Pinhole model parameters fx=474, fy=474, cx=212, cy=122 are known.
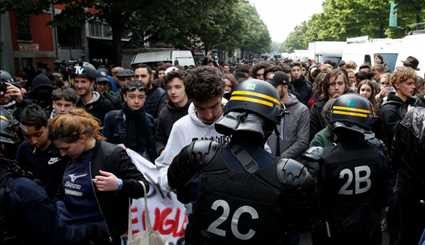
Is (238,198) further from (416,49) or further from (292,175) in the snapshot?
(416,49)

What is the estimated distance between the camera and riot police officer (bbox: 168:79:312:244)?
213cm

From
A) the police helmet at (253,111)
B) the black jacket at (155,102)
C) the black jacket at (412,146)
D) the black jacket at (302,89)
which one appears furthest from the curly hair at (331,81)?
the police helmet at (253,111)

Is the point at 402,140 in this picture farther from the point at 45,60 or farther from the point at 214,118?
the point at 45,60

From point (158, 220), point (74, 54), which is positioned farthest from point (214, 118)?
point (74, 54)

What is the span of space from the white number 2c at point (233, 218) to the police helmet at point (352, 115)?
1494 mm

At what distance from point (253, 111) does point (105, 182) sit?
1333mm

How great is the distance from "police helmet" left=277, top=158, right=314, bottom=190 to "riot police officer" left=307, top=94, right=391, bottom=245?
1.17 metres

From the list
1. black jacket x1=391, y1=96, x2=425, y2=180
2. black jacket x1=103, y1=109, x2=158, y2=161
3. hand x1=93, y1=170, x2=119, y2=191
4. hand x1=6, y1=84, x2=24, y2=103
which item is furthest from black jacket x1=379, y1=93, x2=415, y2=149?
hand x1=6, y1=84, x2=24, y2=103

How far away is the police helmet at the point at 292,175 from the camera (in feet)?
6.98

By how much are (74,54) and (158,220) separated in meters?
29.4

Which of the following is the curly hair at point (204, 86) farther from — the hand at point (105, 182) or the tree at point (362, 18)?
the tree at point (362, 18)

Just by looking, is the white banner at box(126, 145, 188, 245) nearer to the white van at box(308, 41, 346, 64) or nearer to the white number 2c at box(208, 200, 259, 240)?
the white number 2c at box(208, 200, 259, 240)

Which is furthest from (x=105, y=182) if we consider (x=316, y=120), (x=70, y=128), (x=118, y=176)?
(x=316, y=120)

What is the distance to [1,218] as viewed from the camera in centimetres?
246
